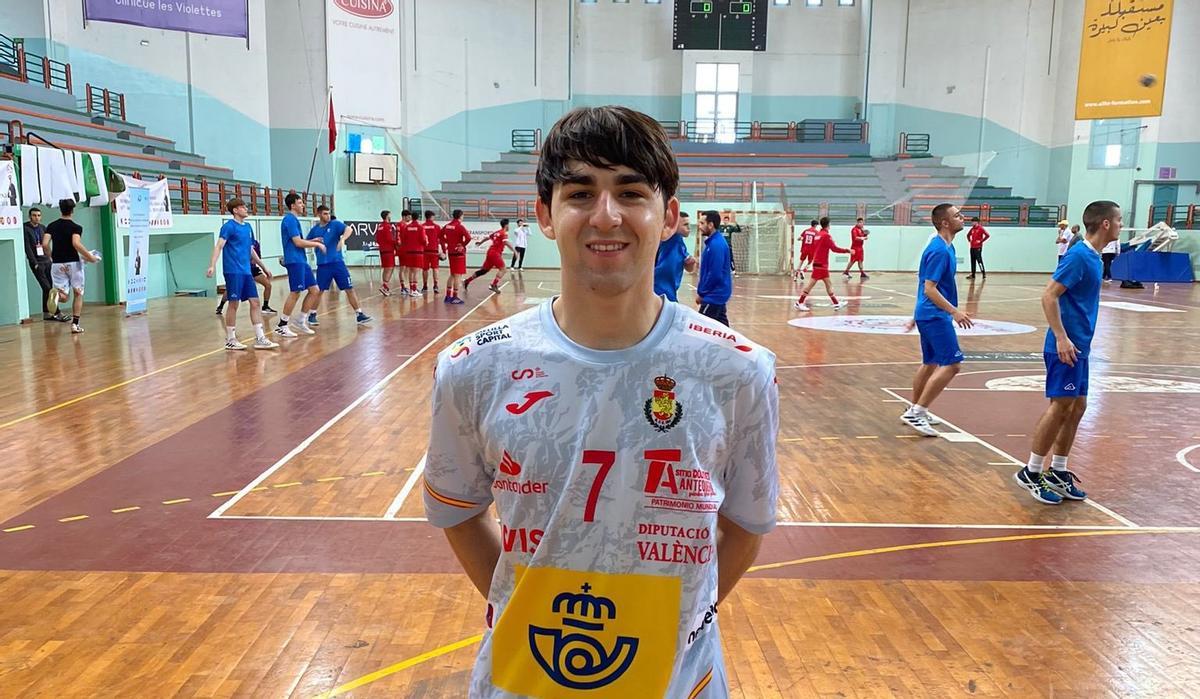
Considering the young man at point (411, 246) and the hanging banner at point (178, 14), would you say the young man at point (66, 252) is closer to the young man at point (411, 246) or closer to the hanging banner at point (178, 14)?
the hanging banner at point (178, 14)

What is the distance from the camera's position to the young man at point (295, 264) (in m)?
11.7

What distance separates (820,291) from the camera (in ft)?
69.2

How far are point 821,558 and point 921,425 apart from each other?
304 cm

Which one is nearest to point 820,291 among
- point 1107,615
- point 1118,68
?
point 1118,68

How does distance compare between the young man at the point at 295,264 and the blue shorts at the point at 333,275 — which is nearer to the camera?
the young man at the point at 295,264

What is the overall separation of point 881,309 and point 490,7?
22.1 m

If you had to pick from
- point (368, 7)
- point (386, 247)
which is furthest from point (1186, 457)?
point (368, 7)

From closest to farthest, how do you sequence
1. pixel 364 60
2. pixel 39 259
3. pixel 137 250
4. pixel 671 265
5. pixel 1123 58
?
pixel 671 265 → pixel 39 259 → pixel 137 250 → pixel 1123 58 → pixel 364 60

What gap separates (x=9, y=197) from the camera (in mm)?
12383

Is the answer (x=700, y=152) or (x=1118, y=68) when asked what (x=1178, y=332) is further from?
(x=700, y=152)

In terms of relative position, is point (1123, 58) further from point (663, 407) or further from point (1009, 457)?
point (663, 407)

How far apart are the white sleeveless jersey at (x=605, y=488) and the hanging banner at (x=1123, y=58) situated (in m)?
21.6

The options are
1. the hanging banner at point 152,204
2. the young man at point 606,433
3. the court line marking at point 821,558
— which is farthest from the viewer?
the hanging banner at point 152,204

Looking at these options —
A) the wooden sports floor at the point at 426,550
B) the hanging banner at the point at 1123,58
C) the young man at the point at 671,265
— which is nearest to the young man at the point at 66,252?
the wooden sports floor at the point at 426,550
